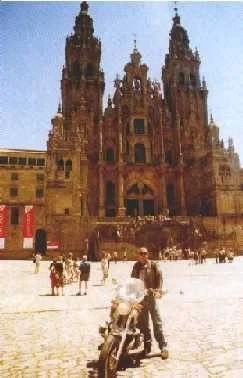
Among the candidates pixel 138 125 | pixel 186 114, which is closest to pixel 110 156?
pixel 138 125

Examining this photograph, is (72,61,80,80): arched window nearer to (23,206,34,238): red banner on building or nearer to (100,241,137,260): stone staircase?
(23,206,34,238): red banner on building

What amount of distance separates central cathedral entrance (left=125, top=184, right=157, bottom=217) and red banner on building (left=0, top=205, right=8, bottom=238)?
723 inches

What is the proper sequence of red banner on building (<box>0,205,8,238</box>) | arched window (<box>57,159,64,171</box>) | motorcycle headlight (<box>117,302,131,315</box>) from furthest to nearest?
arched window (<box>57,159,64,171</box>) < red banner on building (<box>0,205,8,238</box>) < motorcycle headlight (<box>117,302,131,315</box>)

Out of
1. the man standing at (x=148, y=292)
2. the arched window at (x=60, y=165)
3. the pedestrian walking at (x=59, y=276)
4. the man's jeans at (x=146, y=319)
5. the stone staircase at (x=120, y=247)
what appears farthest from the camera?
the arched window at (x=60, y=165)

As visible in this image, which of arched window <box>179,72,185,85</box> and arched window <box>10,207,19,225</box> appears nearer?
arched window <box>10,207,19,225</box>

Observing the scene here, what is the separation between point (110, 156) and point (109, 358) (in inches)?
2072

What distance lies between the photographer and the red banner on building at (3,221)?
42938 mm

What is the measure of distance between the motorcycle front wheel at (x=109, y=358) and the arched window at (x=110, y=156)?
51.6 metres

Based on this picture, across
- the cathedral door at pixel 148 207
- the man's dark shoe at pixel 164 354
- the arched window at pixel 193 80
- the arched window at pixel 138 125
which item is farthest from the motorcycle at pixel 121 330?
the arched window at pixel 193 80

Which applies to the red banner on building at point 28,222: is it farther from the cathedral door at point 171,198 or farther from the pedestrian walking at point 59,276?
the pedestrian walking at point 59,276

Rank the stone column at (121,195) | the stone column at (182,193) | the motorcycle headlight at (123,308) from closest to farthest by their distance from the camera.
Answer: the motorcycle headlight at (123,308) → the stone column at (121,195) → the stone column at (182,193)

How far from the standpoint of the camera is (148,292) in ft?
21.0

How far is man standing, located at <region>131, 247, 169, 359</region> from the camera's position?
6.30 m

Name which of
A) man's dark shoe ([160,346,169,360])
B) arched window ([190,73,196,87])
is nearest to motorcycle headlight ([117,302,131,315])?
man's dark shoe ([160,346,169,360])
